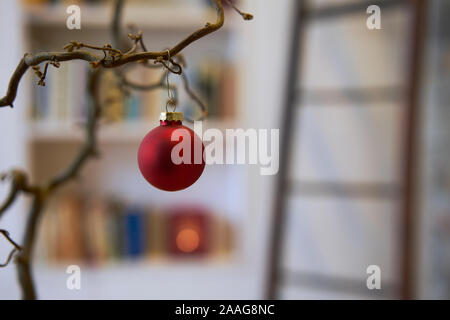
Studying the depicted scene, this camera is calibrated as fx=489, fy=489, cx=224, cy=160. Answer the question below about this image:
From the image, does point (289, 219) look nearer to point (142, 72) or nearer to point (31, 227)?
point (142, 72)

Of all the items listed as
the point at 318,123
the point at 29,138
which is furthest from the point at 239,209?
the point at 29,138

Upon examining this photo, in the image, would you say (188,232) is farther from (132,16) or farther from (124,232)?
(132,16)

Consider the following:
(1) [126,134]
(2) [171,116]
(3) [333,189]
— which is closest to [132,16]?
(1) [126,134]

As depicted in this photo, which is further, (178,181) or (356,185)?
(356,185)

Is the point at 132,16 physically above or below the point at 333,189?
above

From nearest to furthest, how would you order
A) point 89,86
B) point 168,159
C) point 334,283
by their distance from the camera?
point 168,159 → point 89,86 → point 334,283

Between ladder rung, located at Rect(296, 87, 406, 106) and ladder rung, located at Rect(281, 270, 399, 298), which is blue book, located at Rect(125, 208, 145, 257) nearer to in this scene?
ladder rung, located at Rect(281, 270, 399, 298)

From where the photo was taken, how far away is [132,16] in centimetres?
175

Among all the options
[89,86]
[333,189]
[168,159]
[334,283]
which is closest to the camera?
[168,159]

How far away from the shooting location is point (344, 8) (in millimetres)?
1518

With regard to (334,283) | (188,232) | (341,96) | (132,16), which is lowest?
(334,283)

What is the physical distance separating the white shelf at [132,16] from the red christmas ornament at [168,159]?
1427mm

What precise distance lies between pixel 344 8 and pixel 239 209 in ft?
2.79

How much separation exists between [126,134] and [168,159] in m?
1.46
